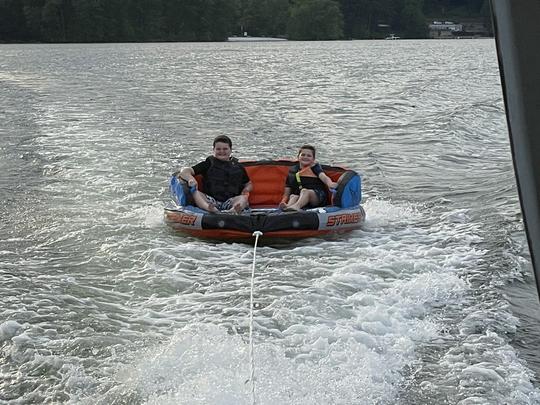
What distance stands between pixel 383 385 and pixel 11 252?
4210mm

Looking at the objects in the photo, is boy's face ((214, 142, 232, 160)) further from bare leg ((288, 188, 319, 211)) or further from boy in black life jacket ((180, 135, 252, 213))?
bare leg ((288, 188, 319, 211))

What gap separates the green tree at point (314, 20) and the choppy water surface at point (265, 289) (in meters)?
76.4

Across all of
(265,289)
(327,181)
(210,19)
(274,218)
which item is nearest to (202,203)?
(274,218)

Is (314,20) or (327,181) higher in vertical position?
(314,20)

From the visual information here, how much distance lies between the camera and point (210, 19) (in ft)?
268

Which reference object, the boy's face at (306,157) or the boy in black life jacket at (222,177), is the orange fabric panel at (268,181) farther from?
the boy's face at (306,157)

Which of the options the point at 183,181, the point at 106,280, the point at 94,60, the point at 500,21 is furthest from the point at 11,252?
the point at 94,60

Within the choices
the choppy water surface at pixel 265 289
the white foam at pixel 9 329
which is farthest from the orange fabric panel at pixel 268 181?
the white foam at pixel 9 329

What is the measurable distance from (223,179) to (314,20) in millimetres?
83815

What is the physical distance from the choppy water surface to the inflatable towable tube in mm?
154

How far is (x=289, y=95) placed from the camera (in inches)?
954

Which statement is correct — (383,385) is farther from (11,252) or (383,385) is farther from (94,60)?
(94,60)

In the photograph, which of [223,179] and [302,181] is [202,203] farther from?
[302,181]

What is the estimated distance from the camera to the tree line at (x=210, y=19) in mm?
72231
